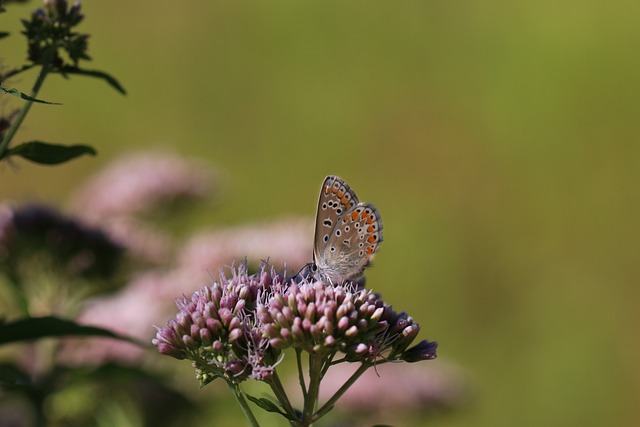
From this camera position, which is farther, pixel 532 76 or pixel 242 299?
pixel 532 76

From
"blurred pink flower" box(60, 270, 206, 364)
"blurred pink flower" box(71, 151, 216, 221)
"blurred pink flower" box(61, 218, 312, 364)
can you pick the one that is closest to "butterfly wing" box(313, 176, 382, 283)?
"blurred pink flower" box(61, 218, 312, 364)

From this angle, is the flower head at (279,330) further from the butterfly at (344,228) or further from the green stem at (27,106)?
the green stem at (27,106)

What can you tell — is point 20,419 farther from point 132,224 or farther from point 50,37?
point 50,37

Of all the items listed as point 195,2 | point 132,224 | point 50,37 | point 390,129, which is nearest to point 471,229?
point 390,129

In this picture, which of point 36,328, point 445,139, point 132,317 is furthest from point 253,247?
point 445,139

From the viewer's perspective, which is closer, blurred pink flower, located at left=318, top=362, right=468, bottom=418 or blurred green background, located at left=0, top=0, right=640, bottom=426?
blurred pink flower, located at left=318, top=362, right=468, bottom=418

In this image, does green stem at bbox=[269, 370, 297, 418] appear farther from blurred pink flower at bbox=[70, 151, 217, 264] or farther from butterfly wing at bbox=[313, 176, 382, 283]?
blurred pink flower at bbox=[70, 151, 217, 264]
